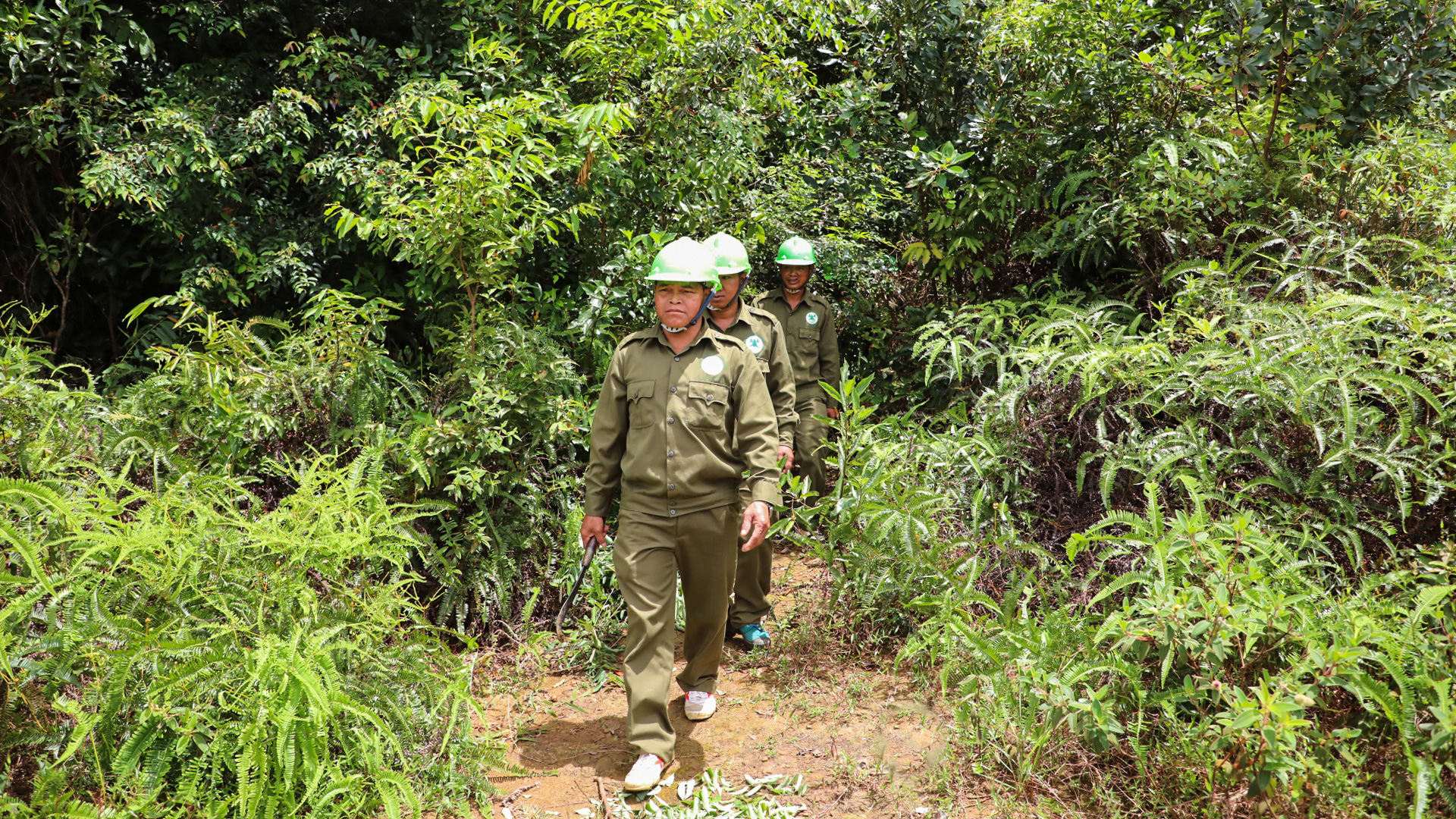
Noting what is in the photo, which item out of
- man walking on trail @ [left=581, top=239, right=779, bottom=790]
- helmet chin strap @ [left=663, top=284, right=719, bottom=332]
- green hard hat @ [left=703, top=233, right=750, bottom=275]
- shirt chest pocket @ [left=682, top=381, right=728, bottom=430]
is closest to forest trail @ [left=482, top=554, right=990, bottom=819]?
man walking on trail @ [left=581, top=239, right=779, bottom=790]

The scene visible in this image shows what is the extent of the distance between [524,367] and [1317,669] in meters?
3.58

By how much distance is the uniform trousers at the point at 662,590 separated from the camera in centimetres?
369

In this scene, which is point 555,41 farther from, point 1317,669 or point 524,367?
point 1317,669

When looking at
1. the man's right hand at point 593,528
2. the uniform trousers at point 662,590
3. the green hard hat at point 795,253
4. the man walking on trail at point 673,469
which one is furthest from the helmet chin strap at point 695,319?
the green hard hat at point 795,253

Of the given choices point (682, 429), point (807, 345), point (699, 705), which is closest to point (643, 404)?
point (682, 429)

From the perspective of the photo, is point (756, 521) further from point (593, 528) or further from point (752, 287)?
point (752, 287)

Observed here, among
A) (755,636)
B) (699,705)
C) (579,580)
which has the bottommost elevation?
(755,636)

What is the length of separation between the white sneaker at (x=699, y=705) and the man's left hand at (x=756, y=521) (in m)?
0.77

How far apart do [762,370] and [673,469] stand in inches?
47.4

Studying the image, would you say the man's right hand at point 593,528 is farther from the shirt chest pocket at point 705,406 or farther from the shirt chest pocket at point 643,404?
the shirt chest pocket at point 705,406

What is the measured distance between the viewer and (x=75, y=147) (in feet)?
19.0

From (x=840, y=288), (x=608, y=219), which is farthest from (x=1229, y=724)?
(x=840, y=288)

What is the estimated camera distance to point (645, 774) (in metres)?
3.61

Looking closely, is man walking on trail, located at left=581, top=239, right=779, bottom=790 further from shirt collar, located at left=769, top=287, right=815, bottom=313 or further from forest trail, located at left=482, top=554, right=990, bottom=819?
shirt collar, located at left=769, top=287, right=815, bottom=313
